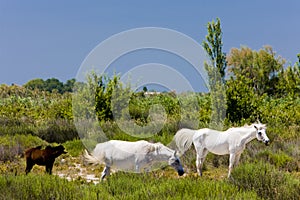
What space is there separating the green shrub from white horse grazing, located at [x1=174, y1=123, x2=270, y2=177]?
57.2 inches

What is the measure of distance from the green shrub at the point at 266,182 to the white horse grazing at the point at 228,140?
145 centimetres

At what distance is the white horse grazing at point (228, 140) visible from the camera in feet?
26.6

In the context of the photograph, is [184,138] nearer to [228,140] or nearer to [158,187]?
[228,140]

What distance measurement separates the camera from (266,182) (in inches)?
245

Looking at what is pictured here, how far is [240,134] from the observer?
830 cm

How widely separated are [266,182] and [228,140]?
2215 mm

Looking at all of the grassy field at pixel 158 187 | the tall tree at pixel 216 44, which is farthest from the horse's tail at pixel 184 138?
the tall tree at pixel 216 44

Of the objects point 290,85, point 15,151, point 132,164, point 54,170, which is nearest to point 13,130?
point 15,151

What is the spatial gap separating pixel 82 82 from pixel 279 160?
463 inches

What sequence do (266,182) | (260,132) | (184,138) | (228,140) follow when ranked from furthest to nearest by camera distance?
(184,138) → (228,140) → (260,132) → (266,182)

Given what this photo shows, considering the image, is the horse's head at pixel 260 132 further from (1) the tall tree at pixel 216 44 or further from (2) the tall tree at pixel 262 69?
(2) the tall tree at pixel 262 69

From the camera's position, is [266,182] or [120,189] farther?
[266,182]

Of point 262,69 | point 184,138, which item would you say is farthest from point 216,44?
point 262,69

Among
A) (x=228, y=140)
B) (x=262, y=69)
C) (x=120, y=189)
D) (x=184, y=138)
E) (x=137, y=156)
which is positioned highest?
(x=262, y=69)
